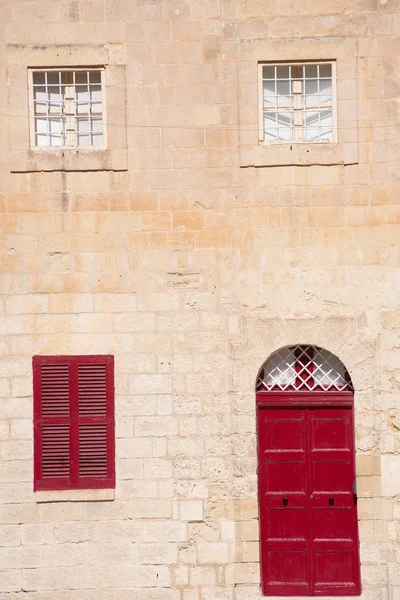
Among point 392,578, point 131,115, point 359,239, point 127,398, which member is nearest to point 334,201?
point 359,239

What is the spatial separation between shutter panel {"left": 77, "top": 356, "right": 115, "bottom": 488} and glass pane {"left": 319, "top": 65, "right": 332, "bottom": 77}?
156 inches

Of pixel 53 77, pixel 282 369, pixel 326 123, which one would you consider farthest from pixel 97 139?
pixel 282 369

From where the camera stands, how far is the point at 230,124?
35.7 ft

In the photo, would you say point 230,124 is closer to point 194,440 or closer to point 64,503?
point 194,440

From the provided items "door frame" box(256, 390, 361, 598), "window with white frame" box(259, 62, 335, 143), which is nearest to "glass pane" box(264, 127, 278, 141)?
"window with white frame" box(259, 62, 335, 143)

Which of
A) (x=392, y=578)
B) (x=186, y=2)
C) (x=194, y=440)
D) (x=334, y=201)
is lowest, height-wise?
(x=392, y=578)

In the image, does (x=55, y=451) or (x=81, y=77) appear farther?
(x=81, y=77)

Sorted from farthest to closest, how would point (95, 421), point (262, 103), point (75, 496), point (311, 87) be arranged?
point (311, 87)
point (262, 103)
point (95, 421)
point (75, 496)

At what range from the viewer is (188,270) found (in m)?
10.9

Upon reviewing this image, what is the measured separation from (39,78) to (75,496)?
4.68 metres

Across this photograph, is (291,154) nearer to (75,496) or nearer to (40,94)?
(40,94)

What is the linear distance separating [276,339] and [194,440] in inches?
56.2

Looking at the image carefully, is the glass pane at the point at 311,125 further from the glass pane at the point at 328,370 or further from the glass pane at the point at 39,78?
the glass pane at the point at 39,78

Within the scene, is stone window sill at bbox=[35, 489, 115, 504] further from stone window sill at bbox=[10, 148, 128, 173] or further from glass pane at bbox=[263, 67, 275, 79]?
glass pane at bbox=[263, 67, 275, 79]
